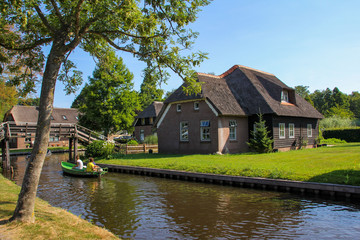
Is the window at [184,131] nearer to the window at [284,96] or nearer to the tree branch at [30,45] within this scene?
the window at [284,96]

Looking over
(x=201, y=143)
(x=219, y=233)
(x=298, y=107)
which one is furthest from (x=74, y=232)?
(x=298, y=107)

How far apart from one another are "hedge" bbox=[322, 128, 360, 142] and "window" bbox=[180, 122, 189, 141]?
24859mm

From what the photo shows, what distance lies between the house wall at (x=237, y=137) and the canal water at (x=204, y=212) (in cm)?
871

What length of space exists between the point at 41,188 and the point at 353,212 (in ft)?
47.1

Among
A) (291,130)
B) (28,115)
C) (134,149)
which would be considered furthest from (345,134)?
(28,115)

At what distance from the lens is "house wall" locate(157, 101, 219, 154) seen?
23.7 meters

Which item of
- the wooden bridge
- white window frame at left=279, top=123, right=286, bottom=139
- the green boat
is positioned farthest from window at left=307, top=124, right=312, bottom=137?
the wooden bridge

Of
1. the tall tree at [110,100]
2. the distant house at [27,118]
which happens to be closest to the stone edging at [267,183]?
the tall tree at [110,100]

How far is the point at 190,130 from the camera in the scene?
2523 centimetres

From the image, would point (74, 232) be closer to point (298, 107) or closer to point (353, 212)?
point (353, 212)

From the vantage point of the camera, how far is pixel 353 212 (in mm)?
9656

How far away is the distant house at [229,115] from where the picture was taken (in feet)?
78.3

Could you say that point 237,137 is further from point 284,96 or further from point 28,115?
point 28,115

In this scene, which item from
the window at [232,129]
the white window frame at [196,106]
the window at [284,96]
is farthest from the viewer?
the window at [284,96]
